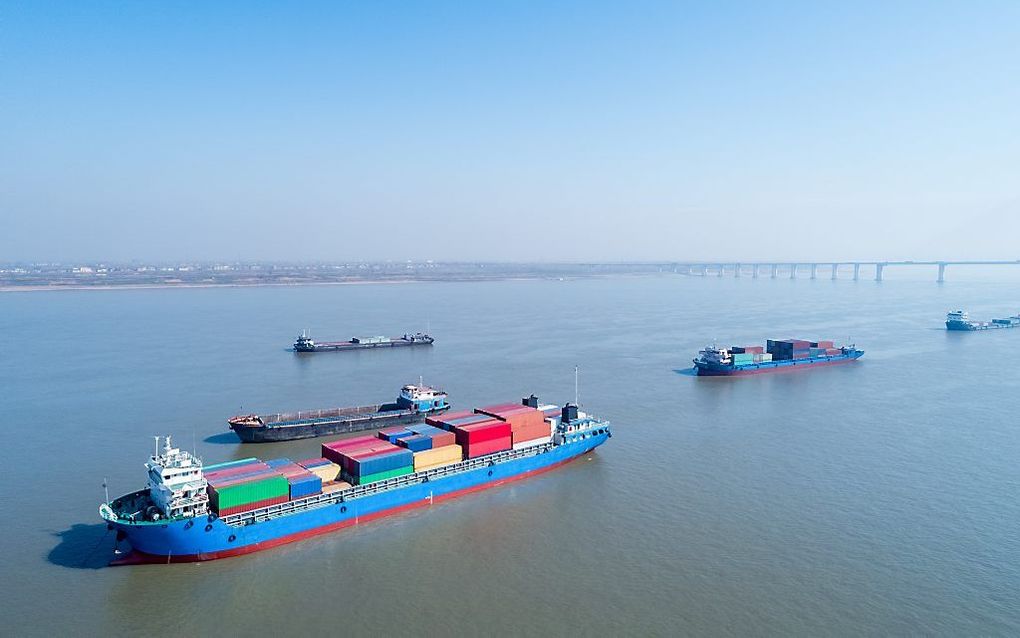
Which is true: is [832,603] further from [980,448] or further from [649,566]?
[980,448]

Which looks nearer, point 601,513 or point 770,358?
point 601,513

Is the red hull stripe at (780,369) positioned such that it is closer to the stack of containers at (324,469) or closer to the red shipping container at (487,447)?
the red shipping container at (487,447)

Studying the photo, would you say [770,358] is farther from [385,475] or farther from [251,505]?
[251,505]

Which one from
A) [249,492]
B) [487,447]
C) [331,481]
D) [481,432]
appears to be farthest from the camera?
[487,447]

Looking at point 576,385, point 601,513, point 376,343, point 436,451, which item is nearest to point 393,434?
point 436,451

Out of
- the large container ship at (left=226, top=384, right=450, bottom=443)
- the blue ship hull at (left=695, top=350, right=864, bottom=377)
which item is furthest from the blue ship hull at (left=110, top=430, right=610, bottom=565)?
the blue ship hull at (left=695, top=350, right=864, bottom=377)

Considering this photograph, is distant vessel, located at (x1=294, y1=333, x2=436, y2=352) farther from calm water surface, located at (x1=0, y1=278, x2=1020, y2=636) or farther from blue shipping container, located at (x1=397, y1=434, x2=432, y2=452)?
blue shipping container, located at (x1=397, y1=434, x2=432, y2=452)

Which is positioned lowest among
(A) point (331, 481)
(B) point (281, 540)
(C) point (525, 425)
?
(B) point (281, 540)
